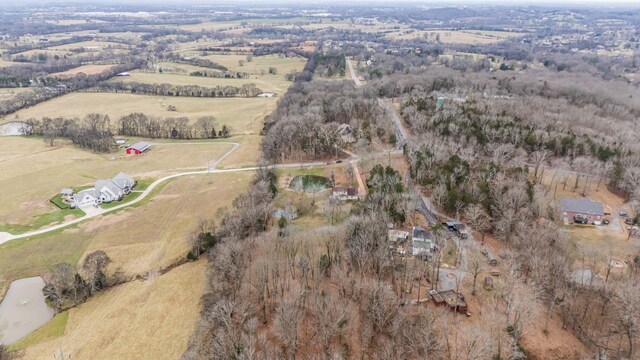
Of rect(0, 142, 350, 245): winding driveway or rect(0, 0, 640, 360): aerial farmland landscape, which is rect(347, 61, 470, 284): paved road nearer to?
rect(0, 0, 640, 360): aerial farmland landscape

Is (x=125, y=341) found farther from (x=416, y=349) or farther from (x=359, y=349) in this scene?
(x=416, y=349)

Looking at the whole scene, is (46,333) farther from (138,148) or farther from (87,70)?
(87,70)

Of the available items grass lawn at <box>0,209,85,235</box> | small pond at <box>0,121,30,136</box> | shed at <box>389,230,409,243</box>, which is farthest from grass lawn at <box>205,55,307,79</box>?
shed at <box>389,230,409,243</box>

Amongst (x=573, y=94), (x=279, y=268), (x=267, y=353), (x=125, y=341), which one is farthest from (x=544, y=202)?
(x=573, y=94)

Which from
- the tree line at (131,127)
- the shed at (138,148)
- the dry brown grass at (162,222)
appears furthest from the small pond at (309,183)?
the shed at (138,148)

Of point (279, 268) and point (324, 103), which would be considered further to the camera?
point (324, 103)

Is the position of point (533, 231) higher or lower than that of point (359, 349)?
higher

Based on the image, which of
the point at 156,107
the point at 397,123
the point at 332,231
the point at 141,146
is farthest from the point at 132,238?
the point at 156,107

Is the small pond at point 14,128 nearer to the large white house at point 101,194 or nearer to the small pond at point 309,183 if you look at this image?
the large white house at point 101,194
